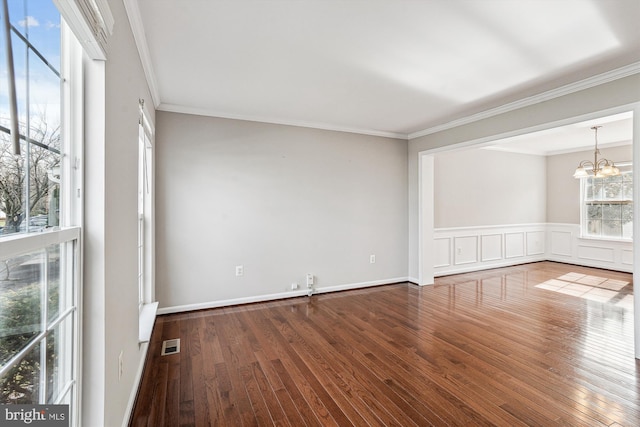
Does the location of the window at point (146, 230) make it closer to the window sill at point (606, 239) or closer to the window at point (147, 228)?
the window at point (147, 228)

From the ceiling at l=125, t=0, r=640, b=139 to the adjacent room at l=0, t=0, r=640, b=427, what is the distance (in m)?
0.02

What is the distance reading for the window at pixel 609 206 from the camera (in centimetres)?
584

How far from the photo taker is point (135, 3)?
1.81 m

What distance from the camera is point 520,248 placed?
6578mm

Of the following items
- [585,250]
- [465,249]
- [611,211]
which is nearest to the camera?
[465,249]

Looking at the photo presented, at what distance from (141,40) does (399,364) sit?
10.5 feet

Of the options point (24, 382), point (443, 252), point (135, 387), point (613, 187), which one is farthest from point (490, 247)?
point (24, 382)

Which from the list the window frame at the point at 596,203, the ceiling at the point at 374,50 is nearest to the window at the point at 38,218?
the ceiling at the point at 374,50

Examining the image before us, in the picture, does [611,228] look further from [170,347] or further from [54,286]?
[54,286]

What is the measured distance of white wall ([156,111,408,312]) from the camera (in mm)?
3643

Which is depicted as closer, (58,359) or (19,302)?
(19,302)

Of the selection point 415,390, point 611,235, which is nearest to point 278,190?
point 415,390

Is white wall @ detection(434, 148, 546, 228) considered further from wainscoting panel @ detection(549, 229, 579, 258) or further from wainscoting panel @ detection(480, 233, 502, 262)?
wainscoting panel @ detection(549, 229, 579, 258)

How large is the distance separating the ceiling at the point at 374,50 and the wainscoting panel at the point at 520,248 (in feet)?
9.33
